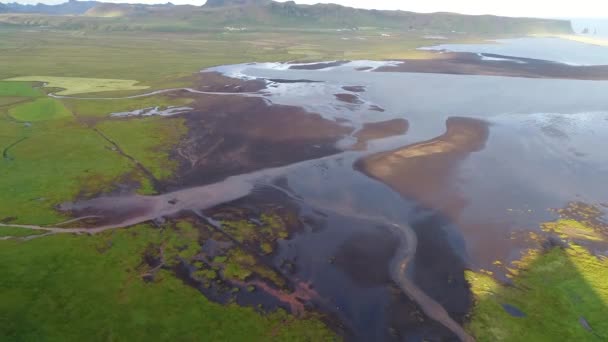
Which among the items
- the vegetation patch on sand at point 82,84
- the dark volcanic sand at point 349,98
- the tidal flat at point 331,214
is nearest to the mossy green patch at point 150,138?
the tidal flat at point 331,214

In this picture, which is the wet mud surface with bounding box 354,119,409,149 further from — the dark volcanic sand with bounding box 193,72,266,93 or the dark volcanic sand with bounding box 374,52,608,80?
the dark volcanic sand with bounding box 374,52,608,80

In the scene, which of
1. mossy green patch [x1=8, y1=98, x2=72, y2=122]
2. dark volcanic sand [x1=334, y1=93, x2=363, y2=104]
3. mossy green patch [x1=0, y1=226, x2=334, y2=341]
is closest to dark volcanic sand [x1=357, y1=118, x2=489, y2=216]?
dark volcanic sand [x1=334, y1=93, x2=363, y2=104]

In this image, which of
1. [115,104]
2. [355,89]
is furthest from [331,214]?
[115,104]

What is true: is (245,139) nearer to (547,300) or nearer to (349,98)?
(349,98)

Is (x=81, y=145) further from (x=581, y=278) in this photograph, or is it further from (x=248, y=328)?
(x=581, y=278)

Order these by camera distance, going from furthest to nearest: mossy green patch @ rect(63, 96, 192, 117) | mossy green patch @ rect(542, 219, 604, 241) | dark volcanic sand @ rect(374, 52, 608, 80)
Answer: dark volcanic sand @ rect(374, 52, 608, 80)
mossy green patch @ rect(63, 96, 192, 117)
mossy green patch @ rect(542, 219, 604, 241)

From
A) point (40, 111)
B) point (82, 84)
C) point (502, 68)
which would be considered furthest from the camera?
point (502, 68)
